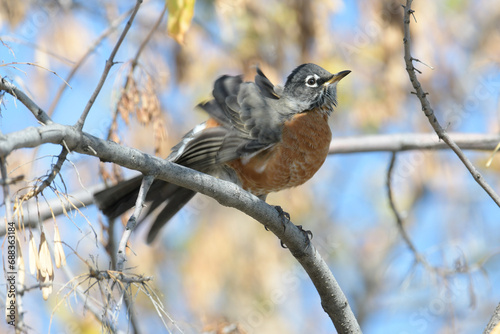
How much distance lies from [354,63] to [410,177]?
2.02 meters

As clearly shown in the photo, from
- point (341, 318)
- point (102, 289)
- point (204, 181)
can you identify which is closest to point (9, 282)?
point (102, 289)

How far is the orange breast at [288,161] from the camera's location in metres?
4.31

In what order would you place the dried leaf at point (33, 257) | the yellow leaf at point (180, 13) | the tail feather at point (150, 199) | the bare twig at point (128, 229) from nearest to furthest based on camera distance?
the dried leaf at point (33, 257)
the bare twig at point (128, 229)
the yellow leaf at point (180, 13)
the tail feather at point (150, 199)

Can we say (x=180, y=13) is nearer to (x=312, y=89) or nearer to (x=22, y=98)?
(x=22, y=98)

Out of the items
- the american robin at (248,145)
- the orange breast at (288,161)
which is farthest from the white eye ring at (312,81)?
the orange breast at (288,161)

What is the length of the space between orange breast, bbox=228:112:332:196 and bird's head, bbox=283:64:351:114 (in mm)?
340

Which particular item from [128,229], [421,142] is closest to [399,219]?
[421,142]

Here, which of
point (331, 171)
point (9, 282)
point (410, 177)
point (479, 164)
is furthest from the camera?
point (331, 171)

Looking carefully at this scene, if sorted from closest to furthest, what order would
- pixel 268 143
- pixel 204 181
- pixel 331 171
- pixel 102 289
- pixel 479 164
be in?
pixel 102 289, pixel 204 181, pixel 268 143, pixel 479 164, pixel 331 171

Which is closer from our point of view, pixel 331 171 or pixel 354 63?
pixel 354 63

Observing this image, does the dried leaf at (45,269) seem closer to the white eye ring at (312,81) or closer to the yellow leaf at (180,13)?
the yellow leaf at (180,13)

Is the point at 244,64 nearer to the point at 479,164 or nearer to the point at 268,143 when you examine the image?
the point at 268,143

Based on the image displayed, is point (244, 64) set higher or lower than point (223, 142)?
higher

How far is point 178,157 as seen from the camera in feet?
13.1
